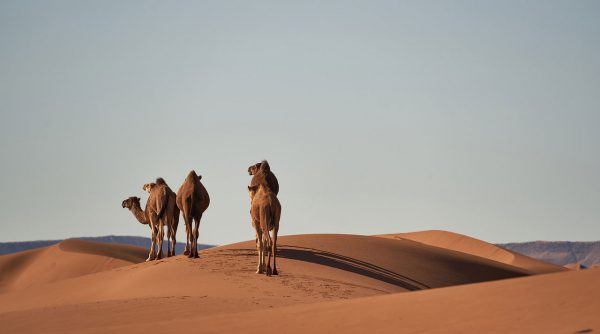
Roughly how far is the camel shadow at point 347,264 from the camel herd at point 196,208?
3.78 feet

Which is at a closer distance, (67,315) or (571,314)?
(571,314)

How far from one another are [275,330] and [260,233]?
1136cm

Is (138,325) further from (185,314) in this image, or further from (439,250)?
(439,250)

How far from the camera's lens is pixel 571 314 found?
1337 centimetres

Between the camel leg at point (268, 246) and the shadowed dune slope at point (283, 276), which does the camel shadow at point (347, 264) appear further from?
the camel leg at point (268, 246)

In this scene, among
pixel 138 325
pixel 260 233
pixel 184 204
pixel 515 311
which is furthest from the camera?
pixel 184 204

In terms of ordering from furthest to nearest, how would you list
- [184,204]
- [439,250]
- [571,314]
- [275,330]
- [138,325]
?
1. [439,250]
2. [184,204]
3. [138,325]
4. [275,330]
5. [571,314]

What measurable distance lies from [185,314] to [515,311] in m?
8.15

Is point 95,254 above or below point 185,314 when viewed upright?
above

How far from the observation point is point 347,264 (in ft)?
109

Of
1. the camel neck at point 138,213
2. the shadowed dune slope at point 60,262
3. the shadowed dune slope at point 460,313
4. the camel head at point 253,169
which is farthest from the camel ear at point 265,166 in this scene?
the shadowed dune slope at point 60,262

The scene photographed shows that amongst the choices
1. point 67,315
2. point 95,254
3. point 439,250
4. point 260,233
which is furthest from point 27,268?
point 67,315

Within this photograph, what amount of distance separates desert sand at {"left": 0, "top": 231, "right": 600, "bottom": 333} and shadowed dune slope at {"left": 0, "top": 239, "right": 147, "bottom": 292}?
29239 mm

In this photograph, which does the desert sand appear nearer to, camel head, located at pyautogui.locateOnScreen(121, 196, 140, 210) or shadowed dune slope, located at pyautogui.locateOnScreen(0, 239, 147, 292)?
camel head, located at pyautogui.locateOnScreen(121, 196, 140, 210)
